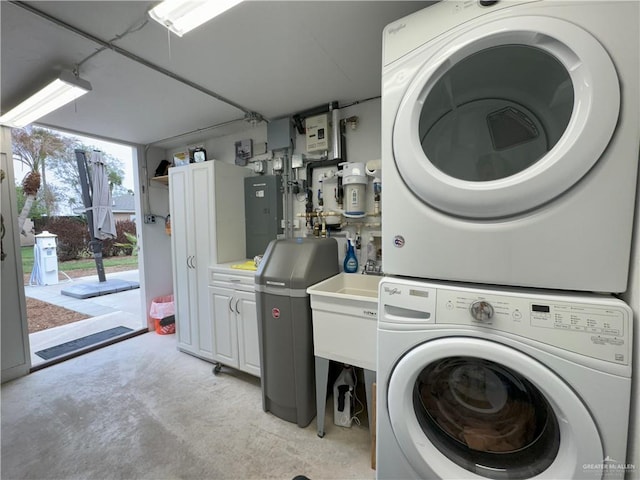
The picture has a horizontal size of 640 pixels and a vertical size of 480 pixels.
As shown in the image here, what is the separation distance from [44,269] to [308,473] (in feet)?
22.5

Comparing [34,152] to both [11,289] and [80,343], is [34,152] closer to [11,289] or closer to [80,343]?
[11,289]

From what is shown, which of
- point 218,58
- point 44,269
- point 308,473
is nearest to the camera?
point 308,473

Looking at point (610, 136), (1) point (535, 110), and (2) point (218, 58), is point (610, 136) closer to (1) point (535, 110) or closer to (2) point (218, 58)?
(1) point (535, 110)

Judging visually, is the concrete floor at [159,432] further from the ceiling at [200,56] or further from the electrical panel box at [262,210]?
the ceiling at [200,56]

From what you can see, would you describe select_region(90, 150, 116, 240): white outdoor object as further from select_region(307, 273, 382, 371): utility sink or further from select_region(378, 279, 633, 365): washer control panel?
select_region(378, 279, 633, 365): washer control panel

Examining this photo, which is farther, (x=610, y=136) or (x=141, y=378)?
(x=141, y=378)

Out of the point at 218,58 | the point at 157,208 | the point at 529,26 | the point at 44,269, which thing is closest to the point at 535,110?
the point at 529,26

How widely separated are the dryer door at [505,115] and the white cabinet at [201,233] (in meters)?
1.94

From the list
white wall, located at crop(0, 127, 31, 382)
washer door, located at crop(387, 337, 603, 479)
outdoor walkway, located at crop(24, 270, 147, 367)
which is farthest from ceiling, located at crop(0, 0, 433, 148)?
outdoor walkway, located at crop(24, 270, 147, 367)

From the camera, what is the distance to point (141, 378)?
2250mm

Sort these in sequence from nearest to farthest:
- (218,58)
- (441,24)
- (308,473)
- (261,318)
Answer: (441,24) < (308,473) < (218,58) < (261,318)

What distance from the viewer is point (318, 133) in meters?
2.22

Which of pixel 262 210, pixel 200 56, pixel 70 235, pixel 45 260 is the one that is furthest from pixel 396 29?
pixel 45 260

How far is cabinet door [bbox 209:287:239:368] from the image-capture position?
2201 millimetres
